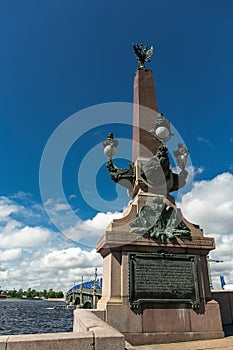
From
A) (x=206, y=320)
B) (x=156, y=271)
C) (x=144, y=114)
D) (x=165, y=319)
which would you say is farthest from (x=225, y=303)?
(x=144, y=114)

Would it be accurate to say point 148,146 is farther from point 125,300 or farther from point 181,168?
point 125,300

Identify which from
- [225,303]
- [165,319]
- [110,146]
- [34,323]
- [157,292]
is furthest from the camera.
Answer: [34,323]

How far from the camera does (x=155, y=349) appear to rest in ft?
18.4

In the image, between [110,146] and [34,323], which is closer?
[110,146]

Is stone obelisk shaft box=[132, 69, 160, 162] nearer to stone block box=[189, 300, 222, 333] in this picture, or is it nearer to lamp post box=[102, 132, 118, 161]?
lamp post box=[102, 132, 118, 161]

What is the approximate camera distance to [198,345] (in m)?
5.88

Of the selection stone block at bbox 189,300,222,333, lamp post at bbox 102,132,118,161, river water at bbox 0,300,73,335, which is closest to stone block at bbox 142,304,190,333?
stone block at bbox 189,300,222,333

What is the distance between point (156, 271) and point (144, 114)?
5.62 m

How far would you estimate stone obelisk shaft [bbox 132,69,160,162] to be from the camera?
31.6 feet

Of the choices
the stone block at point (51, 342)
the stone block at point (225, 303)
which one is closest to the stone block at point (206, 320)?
the stone block at point (225, 303)

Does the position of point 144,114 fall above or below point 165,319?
above

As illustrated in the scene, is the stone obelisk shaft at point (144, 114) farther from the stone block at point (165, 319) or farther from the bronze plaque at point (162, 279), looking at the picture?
the stone block at point (165, 319)

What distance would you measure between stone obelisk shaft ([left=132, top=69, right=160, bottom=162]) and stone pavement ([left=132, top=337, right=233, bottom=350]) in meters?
5.22

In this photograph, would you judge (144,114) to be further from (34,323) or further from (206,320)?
(34,323)
